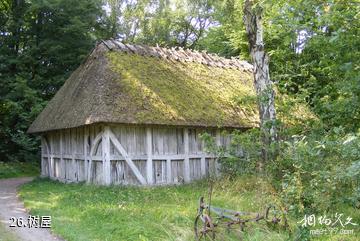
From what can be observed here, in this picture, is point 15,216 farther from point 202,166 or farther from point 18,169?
point 18,169

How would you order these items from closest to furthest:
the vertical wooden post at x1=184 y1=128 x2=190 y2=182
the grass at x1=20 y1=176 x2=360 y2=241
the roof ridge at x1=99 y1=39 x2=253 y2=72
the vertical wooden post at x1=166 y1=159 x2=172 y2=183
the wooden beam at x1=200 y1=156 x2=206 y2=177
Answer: the grass at x1=20 y1=176 x2=360 y2=241, the vertical wooden post at x1=166 y1=159 x2=172 y2=183, the vertical wooden post at x1=184 y1=128 x2=190 y2=182, the wooden beam at x1=200 y1=156 x2=206 y2=177, the roof ridge at x1=99 y1=39 x2=253 y2=72

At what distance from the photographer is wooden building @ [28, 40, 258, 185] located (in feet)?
40.9

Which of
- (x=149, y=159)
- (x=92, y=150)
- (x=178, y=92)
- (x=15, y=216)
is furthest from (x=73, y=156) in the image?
(x=15, y=216)

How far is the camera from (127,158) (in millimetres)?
12492

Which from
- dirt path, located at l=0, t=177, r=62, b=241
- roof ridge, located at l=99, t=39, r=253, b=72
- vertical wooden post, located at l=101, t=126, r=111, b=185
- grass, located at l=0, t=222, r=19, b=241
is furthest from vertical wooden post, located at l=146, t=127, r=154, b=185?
grass, located at l=0, t=222, r=19, b=241

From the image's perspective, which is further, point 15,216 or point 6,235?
point 15,216

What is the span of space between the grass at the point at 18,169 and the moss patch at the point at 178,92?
8.81 meters

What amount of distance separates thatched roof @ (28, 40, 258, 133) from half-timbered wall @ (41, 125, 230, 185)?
2.01 feet

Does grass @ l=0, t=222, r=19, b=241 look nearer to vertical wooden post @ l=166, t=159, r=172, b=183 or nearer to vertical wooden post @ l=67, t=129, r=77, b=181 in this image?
vertical wooden post @ l=166, t=159, r=172, b=183

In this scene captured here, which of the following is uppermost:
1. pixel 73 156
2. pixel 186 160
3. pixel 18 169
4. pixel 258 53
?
pixel 258 53

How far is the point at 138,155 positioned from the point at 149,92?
214 cm

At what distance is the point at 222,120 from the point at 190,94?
1538mm

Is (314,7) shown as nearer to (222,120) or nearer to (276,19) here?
(276,19)

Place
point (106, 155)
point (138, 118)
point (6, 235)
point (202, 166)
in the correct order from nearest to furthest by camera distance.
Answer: point (6, 235) < point (138, 118) < point (106, 155) < point (202, 166)
